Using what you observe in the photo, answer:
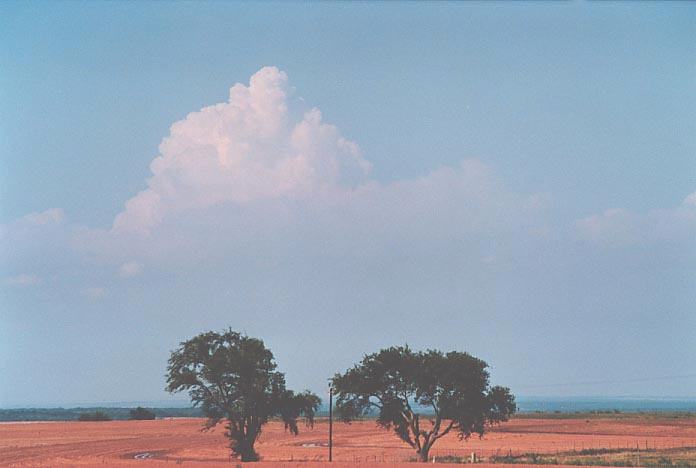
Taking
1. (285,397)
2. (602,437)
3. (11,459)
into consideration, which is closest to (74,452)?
(11,459)

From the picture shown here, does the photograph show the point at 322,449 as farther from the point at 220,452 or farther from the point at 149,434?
the point at 149,434

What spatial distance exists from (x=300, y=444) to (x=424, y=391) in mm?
33732

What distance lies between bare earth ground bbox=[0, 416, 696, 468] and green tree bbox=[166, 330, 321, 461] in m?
3.07

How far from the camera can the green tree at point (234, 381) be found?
67.4 meters

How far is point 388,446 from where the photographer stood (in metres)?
91.2

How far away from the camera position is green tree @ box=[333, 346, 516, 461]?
6819 centimetres

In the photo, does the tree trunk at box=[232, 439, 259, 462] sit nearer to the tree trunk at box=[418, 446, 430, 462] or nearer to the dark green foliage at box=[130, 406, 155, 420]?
the tree trunk at box=[418, 446, 430, 462]

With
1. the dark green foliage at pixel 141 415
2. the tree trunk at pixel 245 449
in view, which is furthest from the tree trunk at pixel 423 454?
the dark green foliage at pixel 141 415

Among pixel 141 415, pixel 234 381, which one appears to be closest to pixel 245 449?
pixel 234 381

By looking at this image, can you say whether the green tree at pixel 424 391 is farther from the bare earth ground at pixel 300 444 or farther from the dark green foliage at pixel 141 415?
the dark green foliage at pixel 141 415

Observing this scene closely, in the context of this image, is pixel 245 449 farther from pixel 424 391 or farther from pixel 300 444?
pixel 300 444

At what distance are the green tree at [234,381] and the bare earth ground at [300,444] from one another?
3070 millimetres

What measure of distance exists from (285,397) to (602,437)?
Answer: 50.3 m

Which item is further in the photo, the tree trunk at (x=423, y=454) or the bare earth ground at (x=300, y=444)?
the bare earth ground at (x=300, y=444)
